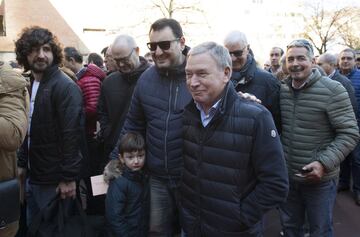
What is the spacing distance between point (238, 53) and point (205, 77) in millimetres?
1464

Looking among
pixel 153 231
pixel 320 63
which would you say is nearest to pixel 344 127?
pixel 153 231

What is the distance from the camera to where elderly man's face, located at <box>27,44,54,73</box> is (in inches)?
122

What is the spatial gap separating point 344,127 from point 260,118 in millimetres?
1292

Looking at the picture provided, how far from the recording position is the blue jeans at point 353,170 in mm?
5625

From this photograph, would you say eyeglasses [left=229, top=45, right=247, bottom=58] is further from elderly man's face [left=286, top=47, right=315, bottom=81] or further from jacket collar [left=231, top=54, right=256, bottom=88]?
elderly man's face [left=286, top=47, right=315, bottom=81]

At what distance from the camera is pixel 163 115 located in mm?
2766

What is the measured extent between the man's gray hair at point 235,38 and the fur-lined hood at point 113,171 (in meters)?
1.47

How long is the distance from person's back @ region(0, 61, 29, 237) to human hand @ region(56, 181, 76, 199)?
2.40ft

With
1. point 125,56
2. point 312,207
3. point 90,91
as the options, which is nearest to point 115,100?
point 125,56

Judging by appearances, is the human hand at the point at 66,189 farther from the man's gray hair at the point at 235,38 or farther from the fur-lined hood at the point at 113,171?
the man's gray hair at the point at 235,38

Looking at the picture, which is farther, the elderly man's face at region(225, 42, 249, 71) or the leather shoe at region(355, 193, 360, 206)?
the leather shoe at region(355, 193, 360, 206)

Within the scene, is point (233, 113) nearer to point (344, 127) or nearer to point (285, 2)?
point (344, 127)

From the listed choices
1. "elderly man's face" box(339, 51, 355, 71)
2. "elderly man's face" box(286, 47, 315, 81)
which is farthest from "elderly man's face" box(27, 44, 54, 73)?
"elderly man's face" box(339, 51, 355, 71)

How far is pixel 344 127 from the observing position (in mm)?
2984
